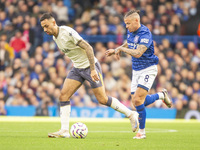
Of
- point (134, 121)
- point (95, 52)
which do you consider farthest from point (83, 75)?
point (95, 52)

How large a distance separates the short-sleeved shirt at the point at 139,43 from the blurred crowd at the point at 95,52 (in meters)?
7.61

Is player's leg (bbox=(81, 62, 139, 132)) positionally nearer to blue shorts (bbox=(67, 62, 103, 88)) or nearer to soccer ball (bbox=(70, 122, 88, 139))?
→ blue shorts (bbox=(67, 62, 103, 88))

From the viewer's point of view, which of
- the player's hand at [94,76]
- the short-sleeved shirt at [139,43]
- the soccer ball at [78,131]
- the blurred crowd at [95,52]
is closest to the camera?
the player's hand at [94,76]

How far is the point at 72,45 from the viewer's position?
8375mm

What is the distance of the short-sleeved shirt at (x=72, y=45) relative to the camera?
8227 millimetres

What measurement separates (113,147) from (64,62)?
36.2 feet

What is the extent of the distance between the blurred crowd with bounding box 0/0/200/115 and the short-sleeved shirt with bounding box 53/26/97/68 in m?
7.88

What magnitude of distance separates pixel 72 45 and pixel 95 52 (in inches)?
376

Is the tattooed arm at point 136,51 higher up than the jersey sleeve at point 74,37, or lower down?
lower down

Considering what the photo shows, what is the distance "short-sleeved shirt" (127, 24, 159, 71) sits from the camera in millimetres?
8438

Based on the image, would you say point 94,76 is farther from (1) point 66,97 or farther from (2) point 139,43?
(2) point 139,43

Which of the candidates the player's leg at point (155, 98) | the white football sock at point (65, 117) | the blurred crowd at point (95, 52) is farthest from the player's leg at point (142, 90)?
the blurred crowd at point (95, 52)

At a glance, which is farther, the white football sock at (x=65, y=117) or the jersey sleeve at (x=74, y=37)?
the white football sock at (x=65, y=117)

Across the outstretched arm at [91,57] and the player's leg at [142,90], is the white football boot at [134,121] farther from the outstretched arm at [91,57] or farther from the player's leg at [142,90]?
the outstretched arm at [91,57]
